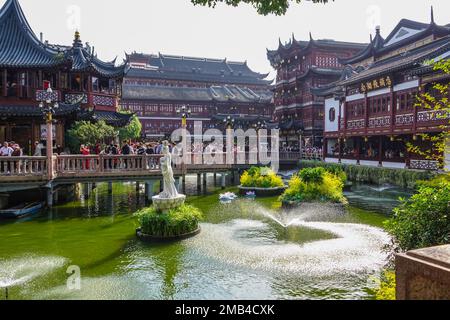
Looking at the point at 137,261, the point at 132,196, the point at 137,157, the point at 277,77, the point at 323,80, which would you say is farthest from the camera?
the point at 277,77

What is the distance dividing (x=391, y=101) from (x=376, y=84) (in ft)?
9.47

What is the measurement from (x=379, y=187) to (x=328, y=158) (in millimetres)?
12432

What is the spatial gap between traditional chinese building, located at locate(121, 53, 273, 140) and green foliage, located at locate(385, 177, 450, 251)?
4848 cm

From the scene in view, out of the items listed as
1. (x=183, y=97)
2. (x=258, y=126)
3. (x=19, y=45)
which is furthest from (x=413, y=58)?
(x=183, y=97)

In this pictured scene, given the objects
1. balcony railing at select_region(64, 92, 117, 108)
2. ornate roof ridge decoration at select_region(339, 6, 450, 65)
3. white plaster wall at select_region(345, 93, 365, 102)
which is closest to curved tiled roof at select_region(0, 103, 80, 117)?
balcony railing at select_region(64, 92, 117, 108)

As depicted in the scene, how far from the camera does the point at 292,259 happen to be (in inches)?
417

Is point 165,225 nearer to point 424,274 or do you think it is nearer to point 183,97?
point 424,274

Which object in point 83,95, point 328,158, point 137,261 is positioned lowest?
point 137,261

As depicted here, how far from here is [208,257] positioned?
10.8 metres

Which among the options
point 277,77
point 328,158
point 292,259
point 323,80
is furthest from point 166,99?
point 292,259

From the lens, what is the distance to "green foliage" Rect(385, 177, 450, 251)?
7355mm

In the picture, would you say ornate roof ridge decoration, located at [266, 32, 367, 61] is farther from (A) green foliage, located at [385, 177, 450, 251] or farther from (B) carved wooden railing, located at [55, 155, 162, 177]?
(A) green foliage, located at [385, 177, 450, 251]

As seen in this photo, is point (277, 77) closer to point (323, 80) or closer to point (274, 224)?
point (323, 80)

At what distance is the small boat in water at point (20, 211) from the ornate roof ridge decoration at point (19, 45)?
9966mm
